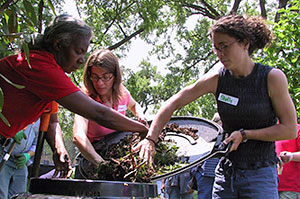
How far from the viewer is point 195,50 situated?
50.5ft

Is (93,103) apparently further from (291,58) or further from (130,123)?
(291,58)

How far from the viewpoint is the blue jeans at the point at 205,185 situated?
473cm

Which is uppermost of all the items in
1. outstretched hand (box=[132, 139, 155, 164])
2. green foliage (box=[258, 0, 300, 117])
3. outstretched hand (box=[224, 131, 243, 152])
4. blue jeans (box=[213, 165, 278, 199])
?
green foliage (box=[258, 0, 300, 117])

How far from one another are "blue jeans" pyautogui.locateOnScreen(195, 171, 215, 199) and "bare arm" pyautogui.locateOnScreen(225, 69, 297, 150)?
8.18ft

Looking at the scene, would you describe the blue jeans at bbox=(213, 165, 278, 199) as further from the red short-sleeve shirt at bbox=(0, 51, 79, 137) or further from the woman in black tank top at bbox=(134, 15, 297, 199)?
the red short-sleeve shirt at bbox=(0, 51, 79, 137)

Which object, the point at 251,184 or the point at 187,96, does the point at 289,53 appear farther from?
the point at 251,184

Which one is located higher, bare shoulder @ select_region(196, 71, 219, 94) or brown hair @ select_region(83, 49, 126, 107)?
brown hair @ select_region(83, 49, 126, 107)

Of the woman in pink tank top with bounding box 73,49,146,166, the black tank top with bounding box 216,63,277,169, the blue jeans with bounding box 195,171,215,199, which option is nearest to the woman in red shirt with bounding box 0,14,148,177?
the woman in pink tank top with bounding box 73,49,146,166

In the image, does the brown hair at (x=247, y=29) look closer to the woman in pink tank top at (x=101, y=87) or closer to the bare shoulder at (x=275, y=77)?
the bare shoulder at (x=275, y=77)

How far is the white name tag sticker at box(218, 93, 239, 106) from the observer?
244 centimetres

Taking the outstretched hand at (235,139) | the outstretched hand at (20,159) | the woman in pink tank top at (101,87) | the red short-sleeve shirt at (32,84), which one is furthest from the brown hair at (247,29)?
the outstretched hand at (20,159)

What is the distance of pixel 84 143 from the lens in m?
2.54

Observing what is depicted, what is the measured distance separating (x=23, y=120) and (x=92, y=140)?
71 centimetres

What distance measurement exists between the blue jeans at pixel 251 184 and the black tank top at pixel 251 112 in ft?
0.14
